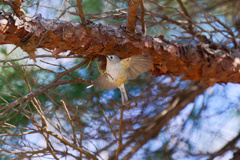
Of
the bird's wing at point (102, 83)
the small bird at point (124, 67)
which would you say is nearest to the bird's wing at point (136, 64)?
the small bird at point (124, 67)

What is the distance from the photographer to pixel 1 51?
160 cm

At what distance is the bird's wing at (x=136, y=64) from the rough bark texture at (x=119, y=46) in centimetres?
9

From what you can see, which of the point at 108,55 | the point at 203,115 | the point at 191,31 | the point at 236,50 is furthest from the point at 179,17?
the point at 108,55

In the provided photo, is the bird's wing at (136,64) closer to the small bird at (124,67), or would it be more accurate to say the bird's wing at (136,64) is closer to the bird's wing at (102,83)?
the small bird at (124,67)

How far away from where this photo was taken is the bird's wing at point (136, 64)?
4.00 ft

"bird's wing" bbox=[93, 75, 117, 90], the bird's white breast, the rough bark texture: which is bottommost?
the bird's white breast

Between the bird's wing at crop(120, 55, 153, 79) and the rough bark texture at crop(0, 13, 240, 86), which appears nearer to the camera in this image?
the rough bark texture at crop(0, 13, 240, 86)

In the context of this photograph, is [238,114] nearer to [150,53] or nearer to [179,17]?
[179,17]

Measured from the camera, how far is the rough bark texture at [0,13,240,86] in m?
1.07

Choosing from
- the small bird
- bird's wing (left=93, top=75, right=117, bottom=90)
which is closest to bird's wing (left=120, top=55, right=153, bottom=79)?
the small bird

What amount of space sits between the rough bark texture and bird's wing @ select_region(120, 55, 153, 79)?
0.31 ft

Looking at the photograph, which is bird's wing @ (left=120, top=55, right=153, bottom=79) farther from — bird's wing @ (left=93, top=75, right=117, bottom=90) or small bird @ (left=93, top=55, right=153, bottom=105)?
bird's wing @ (left=93, top=75, right=117, bottom=90)

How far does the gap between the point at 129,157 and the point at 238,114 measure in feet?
2.98

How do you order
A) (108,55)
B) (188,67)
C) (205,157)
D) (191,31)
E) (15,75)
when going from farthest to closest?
(205,157)
(191,31)
(15,75)
(188,67)
(108,55)
